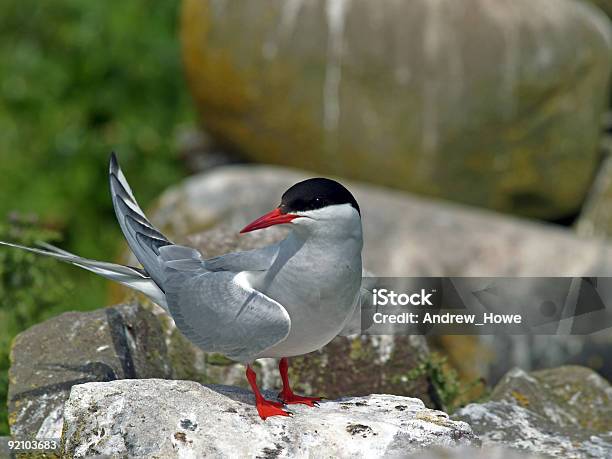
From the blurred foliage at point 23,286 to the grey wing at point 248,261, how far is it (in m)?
1.92

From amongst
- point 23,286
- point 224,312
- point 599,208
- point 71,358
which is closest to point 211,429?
point 224,312

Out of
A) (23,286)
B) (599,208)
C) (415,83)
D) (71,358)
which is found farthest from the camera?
(599,208)

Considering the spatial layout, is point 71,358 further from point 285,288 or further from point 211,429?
point 285,288

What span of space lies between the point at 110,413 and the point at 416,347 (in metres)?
1.80

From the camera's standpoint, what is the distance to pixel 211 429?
3.58 metres

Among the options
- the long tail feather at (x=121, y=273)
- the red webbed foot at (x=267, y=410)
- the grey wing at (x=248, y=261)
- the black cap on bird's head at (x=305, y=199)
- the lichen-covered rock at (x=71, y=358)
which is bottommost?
the lichen-covered rock at (x=71, y=358)

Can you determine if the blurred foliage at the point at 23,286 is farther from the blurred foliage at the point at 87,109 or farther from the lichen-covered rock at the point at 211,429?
the blurred foliage at the point at 87,109

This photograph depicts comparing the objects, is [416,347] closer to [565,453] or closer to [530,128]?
[565,453]

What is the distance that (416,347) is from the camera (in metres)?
4.93

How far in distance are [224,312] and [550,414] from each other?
1733mm

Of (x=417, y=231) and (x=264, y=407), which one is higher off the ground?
(x=264, y=407)

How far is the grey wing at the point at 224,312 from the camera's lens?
3.63 m

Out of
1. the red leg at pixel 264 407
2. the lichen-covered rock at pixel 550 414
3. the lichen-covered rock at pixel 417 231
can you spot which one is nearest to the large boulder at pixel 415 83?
the lichen-covered rock at pixel 417 231

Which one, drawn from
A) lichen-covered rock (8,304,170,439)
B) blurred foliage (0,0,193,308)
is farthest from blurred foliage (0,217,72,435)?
blurred foliage (0,0,193,308)
